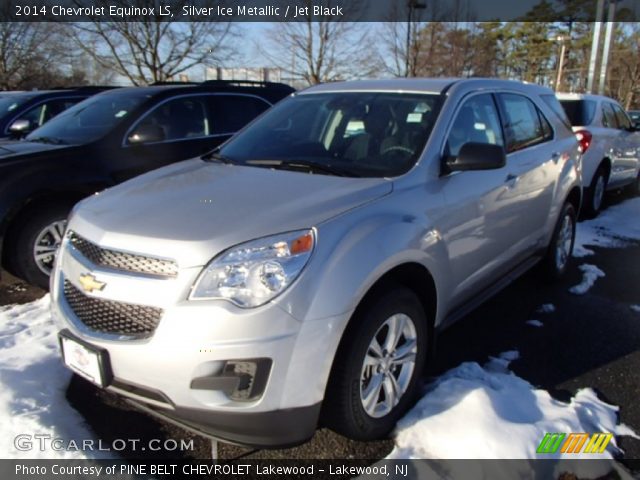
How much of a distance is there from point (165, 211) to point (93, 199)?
63cm

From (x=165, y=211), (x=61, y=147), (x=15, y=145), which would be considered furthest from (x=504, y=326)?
(x=15, y=145)

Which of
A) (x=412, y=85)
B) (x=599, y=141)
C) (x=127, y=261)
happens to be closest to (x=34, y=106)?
(x=412, y=85)

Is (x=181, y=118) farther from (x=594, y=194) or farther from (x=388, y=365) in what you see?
(x=594, y=194)

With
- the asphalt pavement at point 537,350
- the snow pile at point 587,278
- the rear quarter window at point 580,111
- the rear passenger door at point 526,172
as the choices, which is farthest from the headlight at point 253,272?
the rear quarter window at point 580,111

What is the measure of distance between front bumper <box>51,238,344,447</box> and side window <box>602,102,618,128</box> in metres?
7.44

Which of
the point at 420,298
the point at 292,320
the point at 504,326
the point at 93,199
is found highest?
the point at 93,199

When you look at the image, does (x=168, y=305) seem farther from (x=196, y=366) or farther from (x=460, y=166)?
(x=460, y=166)

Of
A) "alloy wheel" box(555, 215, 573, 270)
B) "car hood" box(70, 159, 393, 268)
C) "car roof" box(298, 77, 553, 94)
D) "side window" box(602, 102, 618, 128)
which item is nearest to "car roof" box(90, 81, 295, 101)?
"car roof" box(298, 77, 553, 94)

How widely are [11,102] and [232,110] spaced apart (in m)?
4.47

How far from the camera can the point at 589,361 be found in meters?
3.41

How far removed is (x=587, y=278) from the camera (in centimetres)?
493

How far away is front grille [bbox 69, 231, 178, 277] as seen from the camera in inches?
82.3

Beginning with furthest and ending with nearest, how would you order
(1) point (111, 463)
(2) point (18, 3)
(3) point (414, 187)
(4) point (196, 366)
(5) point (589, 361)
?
(2) point (18, 3), (5) point (589, 361), (3) point (414, 187), (1) point (111, 463), (4) point (196, 366)

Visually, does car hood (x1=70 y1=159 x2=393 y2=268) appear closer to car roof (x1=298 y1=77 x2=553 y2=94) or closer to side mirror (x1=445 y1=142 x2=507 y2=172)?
side mirror (x1=445 y1=142 x2=507 y2=172)
